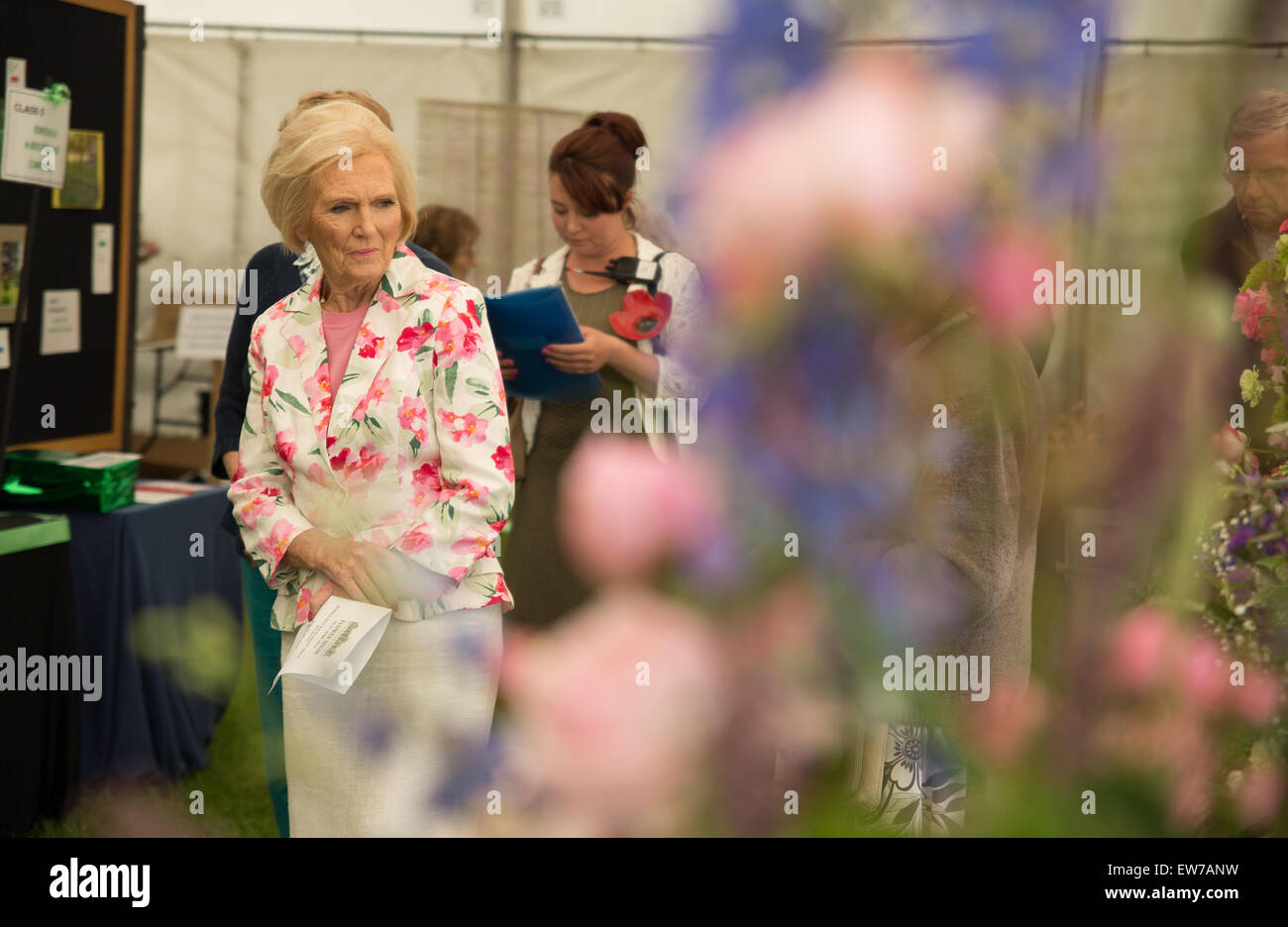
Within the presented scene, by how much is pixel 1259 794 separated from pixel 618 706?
0.49 feet

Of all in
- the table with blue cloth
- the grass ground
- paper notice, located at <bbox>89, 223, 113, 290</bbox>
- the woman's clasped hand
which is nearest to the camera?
the grass ground

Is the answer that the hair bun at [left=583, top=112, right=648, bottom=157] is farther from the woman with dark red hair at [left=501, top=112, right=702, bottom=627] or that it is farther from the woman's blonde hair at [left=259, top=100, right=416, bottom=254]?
the woman's blonde hair at [left=259, top=100, right=416, bottom=254]

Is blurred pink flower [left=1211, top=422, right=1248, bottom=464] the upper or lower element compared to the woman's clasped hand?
upper

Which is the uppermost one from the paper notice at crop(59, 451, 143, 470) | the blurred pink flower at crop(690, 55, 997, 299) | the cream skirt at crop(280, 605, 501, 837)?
the blurred pink flower at crop(690, 55, 997, 299)

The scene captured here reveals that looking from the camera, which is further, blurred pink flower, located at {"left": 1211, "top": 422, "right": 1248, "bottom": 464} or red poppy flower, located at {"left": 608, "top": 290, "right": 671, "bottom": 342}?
red poppy flower, located at {"left": 608, "top": 290, "right": 671, "bottom": 342}

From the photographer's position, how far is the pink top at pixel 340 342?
3.63 ft

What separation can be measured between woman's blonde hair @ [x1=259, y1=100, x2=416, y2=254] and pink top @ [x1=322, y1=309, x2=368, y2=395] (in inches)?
3.9

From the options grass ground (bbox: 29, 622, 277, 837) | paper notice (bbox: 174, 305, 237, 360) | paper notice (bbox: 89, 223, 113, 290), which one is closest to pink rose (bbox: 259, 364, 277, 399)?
grass ground (bbox: 29, 622, 277, 837)

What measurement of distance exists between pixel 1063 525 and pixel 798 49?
109 mm

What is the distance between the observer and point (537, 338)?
1576 millimetres

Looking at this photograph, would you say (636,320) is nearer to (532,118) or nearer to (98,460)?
(98,460)

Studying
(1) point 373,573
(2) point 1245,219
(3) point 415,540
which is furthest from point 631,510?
(3) point 415,540

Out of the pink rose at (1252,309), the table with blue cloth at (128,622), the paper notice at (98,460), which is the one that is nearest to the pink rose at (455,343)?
the pink rose at (1252,309)

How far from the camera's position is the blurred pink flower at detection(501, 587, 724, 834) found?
0.24 meters
